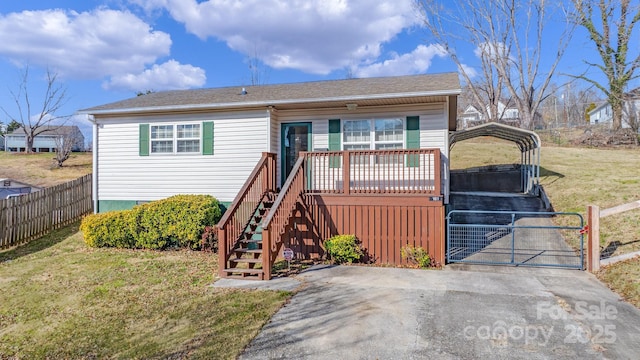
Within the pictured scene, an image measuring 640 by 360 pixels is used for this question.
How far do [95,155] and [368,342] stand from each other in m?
10.1

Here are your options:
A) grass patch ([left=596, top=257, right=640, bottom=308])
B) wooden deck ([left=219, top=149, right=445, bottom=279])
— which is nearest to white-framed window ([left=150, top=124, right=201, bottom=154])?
wooden deck ([left=219, top=149, right=445, bottom=279])

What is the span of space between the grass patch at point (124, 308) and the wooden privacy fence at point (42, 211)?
5.01 ft

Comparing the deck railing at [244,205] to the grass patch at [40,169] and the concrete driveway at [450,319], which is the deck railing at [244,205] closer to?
the concrete driveway at [450,319]

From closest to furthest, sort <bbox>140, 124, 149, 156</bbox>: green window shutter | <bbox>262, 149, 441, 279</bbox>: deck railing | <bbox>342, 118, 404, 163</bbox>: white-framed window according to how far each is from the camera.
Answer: <bbox>262, 149, 441, 279</bbox>: deck railing
<bbox>342, 118, 404, 163</bbox>: white-framed window
<bbox>140, 124, 149, 156</bbox>: green window shutter

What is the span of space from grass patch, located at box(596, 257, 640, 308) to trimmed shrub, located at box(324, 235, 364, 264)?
4252mm

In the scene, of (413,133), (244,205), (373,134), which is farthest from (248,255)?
(413,133)

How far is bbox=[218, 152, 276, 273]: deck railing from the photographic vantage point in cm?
646

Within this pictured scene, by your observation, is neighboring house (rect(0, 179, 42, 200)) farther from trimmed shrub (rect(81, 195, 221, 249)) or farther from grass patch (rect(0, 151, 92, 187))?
grass patch (rect(0, 151, 92, 187))

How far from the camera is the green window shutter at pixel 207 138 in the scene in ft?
31.7

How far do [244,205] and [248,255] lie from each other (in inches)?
41.6

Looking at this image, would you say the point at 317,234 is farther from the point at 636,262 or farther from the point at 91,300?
the point at 636,262

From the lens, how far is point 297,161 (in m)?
7.79

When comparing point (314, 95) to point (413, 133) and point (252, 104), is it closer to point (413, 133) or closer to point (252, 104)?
point (252, 104)

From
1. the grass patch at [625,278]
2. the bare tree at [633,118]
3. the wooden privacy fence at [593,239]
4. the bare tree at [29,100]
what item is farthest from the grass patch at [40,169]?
the bare tree at [633,118]
